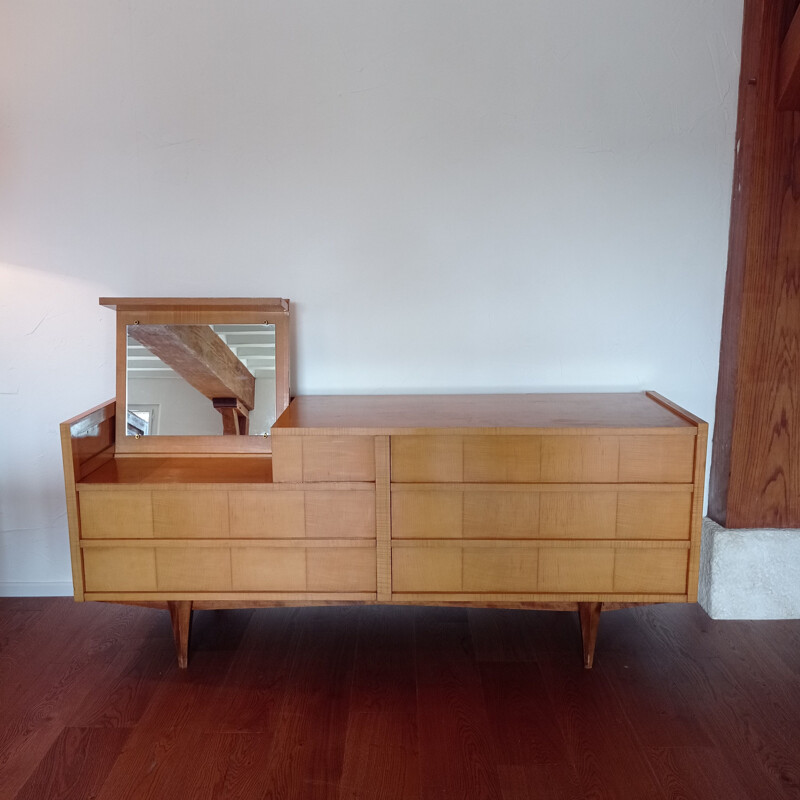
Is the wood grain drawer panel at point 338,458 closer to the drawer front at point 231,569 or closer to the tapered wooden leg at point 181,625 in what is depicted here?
the drawer front at point 231,569

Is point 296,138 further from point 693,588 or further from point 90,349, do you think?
point 693,588

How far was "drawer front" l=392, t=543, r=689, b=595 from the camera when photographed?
5.97ft

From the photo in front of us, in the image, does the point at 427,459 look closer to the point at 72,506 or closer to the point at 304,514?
the point at 304,514

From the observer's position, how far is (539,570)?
1.83 metres

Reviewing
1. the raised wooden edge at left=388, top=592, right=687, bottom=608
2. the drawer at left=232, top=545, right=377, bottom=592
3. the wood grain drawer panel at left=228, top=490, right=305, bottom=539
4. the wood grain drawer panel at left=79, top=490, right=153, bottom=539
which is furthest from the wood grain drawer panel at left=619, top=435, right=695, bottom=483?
the wood grain drawer panel at left=79, top=490, right=153, bottom=539

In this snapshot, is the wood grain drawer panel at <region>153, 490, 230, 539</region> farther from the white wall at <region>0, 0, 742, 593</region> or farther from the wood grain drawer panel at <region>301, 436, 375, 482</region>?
the white wall at <region>0, 0, 742, 593</region>

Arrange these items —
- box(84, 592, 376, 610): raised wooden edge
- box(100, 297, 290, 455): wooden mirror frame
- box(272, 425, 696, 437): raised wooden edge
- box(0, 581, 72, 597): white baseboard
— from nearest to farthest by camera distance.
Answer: box(272, 425, 696, 437): raised wooden edge
box(84, 592, 376, 610): raised wooden edge
box(100, 297, 290, 455): wooden mirror frame
box(0, 581, 72, 597): white baseboard

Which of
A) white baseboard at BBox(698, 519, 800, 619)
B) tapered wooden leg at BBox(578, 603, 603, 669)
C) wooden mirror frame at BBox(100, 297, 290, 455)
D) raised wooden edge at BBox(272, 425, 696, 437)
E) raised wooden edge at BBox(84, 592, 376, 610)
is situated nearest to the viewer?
raised wooden edge at BBox(272, 425, 696, 437)

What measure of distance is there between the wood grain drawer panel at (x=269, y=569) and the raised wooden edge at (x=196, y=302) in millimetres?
717

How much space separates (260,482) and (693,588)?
1.17 m

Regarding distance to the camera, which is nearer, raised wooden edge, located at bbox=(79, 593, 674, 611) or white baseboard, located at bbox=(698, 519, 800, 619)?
raised wooden edge, located at bbox=(79, 593, 674, 611)

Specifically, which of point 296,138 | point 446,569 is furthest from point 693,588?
point 296,138

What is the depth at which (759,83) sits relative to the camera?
79.2 inches

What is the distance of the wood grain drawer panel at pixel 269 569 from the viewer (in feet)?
6.02
